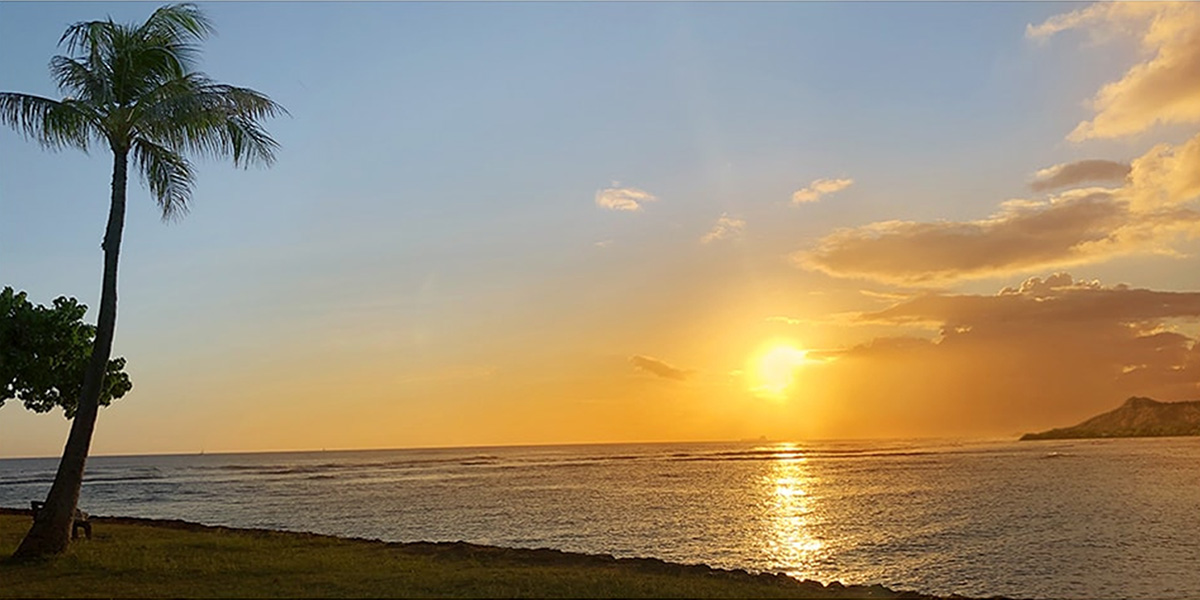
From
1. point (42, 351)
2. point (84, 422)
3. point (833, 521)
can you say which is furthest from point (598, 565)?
point (833, 521)

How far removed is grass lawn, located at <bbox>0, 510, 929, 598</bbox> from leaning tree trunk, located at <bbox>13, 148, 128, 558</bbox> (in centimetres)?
66

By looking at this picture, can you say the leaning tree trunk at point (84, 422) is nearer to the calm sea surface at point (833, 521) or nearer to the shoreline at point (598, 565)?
the shoreline at point (598, 565)

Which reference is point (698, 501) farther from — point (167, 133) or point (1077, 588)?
point (167, 133)

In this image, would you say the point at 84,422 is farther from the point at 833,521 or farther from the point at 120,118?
the point at 833,521

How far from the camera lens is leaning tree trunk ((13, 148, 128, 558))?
24047 millimetres

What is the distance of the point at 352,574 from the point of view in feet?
69.9

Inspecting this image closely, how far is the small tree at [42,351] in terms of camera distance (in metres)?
31.4

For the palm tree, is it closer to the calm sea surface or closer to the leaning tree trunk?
the leaning tree trunk

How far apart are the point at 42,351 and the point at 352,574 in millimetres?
17954

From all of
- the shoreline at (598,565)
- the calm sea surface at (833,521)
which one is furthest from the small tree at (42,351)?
the calm sea surface at (833,521)

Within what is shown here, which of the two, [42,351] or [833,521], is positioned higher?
[42,351]

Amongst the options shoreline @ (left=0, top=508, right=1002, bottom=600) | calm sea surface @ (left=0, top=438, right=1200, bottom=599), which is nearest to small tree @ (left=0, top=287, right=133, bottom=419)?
shoreline @ (left=0, top=508, right=1002, bottom=600)

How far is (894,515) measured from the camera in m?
54.9

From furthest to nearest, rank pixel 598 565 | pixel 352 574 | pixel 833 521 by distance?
pixel 833 521 < pixel 598 565 < pixel 352 574
